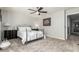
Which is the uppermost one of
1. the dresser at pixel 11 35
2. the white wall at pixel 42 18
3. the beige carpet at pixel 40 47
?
the white wall at pixel 42 18

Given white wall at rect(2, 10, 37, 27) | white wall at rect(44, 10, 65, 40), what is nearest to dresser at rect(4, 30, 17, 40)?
white wall at rect(2, 10, 37, 27)

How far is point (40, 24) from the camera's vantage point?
457 cm

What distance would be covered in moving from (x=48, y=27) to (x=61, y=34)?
3.89 ft

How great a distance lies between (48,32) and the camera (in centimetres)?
507

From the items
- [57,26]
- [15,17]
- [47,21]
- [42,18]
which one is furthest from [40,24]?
[15,17]

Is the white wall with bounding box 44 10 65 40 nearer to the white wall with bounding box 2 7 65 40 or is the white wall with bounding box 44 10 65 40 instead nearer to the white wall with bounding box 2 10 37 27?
the white wall with bounding box 2 7 65 40

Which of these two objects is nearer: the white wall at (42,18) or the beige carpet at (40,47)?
the beige carpet at (40,47)

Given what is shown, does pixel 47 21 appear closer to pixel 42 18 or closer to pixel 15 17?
pixel 42 18

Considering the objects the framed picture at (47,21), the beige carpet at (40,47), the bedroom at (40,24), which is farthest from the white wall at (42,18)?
the beige carpet at (40,47)

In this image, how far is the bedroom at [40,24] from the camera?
2549 mm

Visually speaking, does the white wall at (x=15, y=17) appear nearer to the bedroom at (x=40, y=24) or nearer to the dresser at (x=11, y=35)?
the bedroom at (x=40, y=24)

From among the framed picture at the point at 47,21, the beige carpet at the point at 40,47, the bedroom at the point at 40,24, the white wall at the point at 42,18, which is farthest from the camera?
the framed picture at the point at 47,21

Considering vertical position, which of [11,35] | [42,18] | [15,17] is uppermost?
[42,18]
